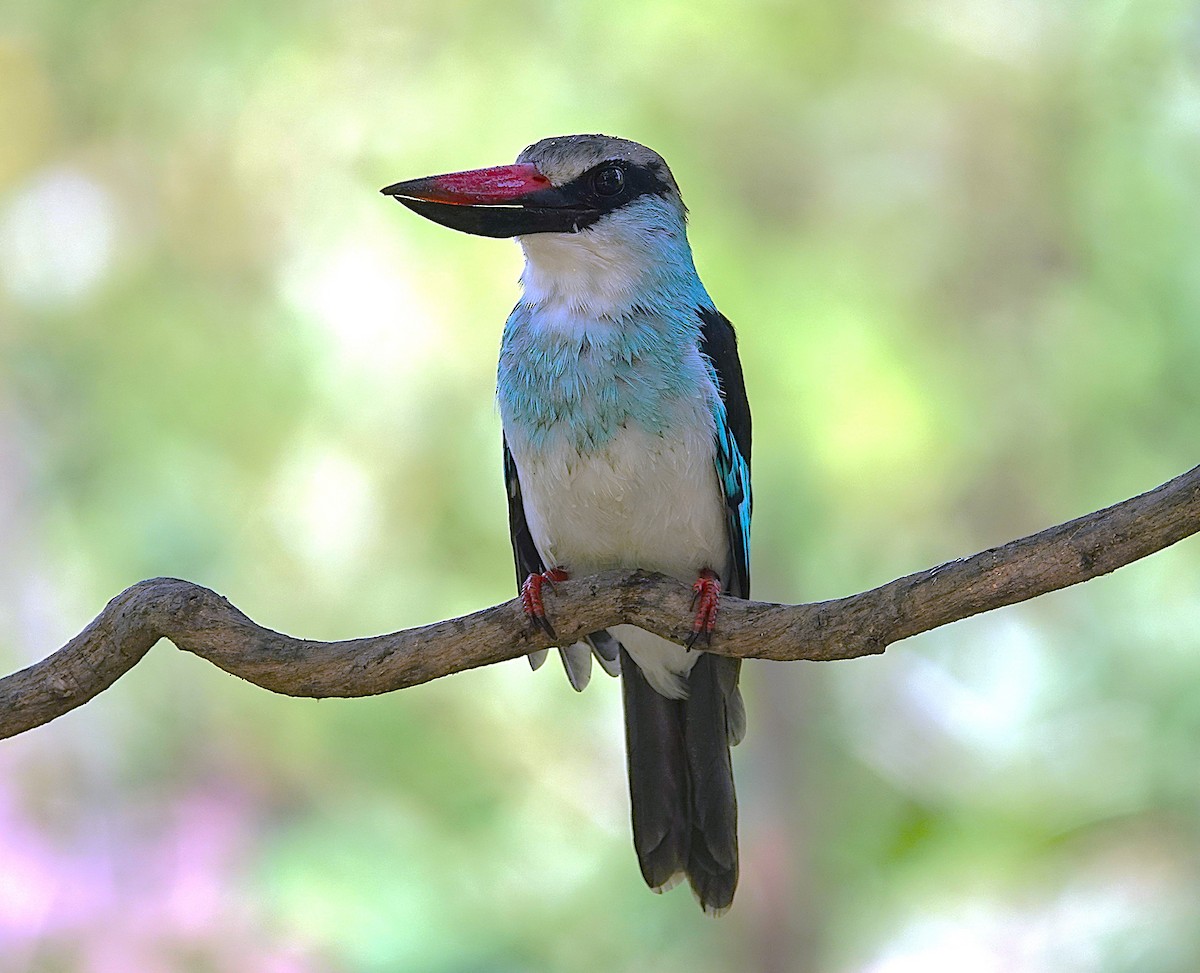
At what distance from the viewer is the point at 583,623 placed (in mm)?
2562

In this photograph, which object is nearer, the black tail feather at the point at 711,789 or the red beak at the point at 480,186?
the red beak at the point at 480,186

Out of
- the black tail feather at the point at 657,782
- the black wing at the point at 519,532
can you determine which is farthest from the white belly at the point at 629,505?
the black tail feather at the point at 657,782

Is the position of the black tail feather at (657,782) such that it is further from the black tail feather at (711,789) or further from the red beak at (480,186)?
the red beak at (480,186)

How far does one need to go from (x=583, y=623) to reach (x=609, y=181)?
0.87m

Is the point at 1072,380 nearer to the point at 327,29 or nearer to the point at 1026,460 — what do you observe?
the point at 1026,460

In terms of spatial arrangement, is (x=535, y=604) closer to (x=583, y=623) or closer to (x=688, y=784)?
(x=583, y=623)

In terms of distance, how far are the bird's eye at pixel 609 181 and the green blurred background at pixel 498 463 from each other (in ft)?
5.52

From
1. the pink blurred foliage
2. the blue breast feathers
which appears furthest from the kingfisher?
the pink blurred foliage

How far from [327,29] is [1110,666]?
3335 mm

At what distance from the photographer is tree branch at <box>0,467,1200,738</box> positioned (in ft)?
6.82

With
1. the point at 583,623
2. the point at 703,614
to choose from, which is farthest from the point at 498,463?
the point at 703,614

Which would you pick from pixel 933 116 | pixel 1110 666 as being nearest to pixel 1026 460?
pixel 1110 666

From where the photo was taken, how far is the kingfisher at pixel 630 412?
271cm

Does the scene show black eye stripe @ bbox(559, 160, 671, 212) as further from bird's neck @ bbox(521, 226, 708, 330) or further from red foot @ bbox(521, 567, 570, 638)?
red foot @ bbox(521, 567, 570, 638)
